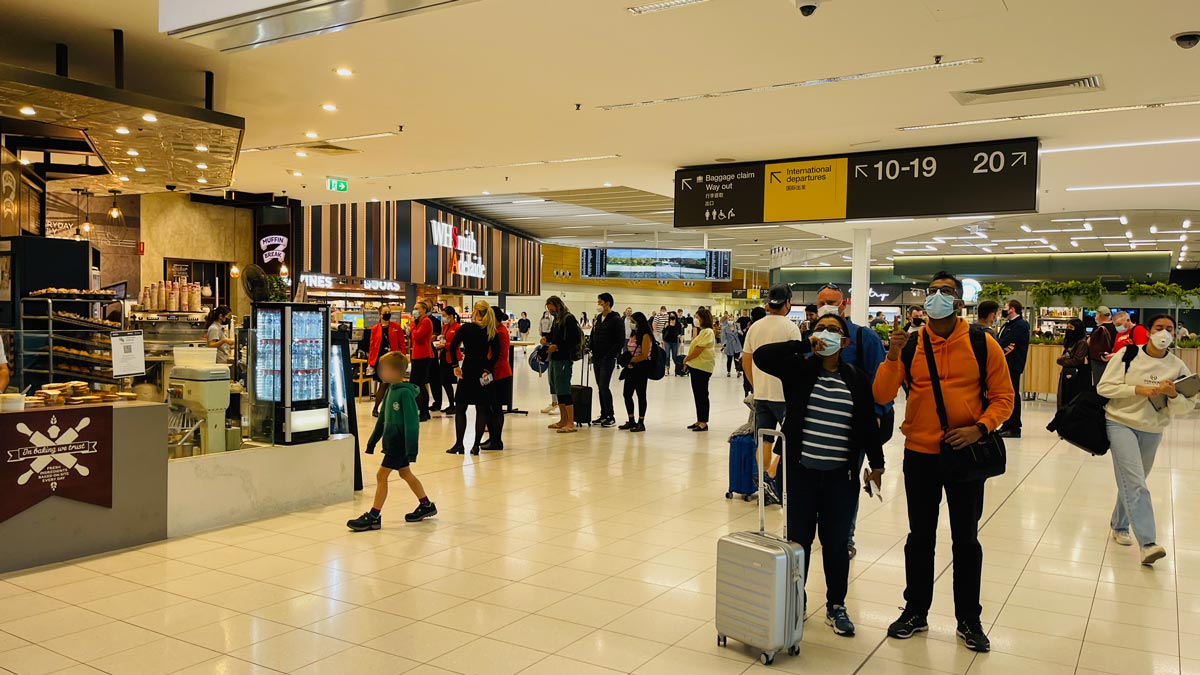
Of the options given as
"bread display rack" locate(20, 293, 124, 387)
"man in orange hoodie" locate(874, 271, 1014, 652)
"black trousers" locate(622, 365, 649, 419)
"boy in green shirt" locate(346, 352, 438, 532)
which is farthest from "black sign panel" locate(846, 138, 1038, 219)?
"bread display rack" locate(20, 293, 124, 387)

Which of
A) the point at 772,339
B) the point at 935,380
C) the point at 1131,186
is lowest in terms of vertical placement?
the point at 935,380

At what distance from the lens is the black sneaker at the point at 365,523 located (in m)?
5.44

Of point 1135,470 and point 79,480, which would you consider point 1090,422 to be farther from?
point 79,480

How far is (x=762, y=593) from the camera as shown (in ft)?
11.3

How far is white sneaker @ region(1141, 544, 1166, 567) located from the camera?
4.91 m

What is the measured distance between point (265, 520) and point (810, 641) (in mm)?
3778

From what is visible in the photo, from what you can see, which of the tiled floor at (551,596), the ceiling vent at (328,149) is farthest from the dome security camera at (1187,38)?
the ceiling vent at (328,149)

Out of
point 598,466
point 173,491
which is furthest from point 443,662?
point 598,466

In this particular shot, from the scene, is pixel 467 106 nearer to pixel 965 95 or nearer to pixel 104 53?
pixel 104 53

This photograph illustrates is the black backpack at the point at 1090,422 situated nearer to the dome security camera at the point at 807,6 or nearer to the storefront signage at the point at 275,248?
the dome security camera at the point at 807,6

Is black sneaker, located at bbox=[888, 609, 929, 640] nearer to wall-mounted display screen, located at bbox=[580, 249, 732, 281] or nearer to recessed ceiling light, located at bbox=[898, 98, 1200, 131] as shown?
recessed ceiling light, located at bbox=[898, 98, 1200, 131]

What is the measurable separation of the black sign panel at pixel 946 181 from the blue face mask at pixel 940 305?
4.50 metres

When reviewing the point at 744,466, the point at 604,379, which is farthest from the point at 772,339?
the point at 604,379

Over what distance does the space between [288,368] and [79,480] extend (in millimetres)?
1502
